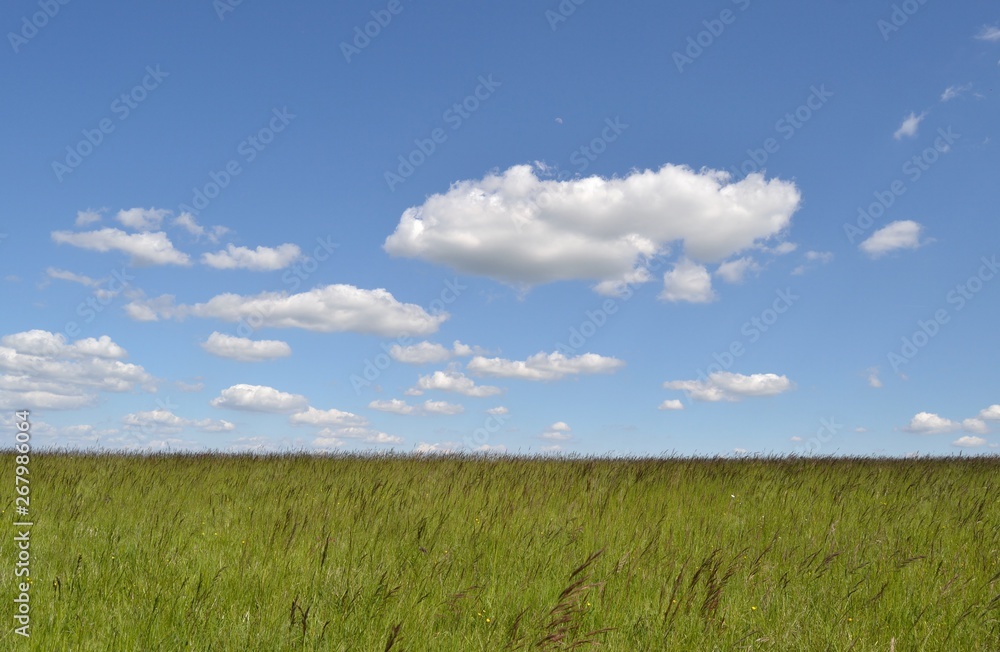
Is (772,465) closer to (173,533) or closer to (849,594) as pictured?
(849,594)

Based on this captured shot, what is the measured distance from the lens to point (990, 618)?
15.0ft

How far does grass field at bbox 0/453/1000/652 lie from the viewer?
398 cm

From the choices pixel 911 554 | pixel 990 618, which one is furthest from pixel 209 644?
pixel 911 554

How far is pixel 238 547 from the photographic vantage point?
18.9 feet

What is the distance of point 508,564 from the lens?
5258 millimetres

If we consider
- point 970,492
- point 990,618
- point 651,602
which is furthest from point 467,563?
point 970,492

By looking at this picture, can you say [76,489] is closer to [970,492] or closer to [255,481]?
[255,481]

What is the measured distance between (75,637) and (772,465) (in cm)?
1069

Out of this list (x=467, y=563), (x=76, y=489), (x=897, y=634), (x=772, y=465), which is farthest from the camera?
(x=772, y=465)

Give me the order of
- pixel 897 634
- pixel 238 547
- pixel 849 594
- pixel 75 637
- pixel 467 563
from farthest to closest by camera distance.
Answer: pixel 238 547
pixel 467 563
pixel 849 594
pixel 897 634
pixel 75 637

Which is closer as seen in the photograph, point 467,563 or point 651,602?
point 651,602

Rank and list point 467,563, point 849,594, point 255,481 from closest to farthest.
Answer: point 849,594 < point 467,563 < point 255,481

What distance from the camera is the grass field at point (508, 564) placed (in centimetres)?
398

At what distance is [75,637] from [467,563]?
2594mm
